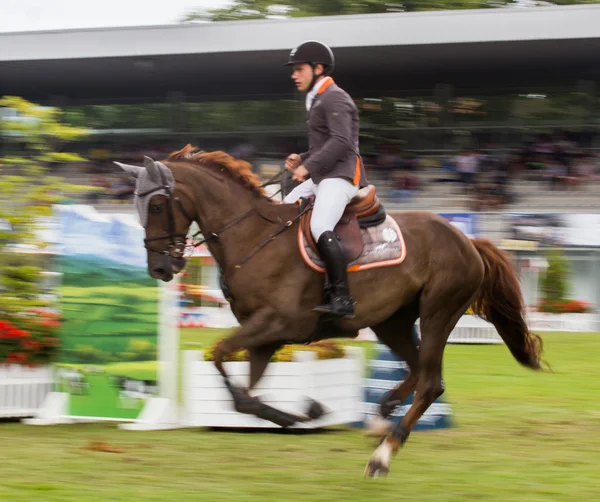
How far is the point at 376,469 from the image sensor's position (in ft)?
17.5

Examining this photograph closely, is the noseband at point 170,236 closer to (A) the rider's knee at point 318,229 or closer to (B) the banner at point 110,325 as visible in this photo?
(A) the rider's knee at point 318,229

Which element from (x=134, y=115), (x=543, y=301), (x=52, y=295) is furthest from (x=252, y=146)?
(x=52, y=295)

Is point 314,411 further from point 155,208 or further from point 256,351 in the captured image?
point 155,208

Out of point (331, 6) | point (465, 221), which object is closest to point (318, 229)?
point (465, 221)

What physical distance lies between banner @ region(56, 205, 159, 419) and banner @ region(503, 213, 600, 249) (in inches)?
508

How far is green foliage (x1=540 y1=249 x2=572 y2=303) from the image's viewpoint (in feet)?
61.4

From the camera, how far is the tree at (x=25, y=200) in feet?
24.9

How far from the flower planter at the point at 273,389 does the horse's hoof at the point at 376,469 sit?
1.54 m

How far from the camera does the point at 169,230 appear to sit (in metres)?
5.89

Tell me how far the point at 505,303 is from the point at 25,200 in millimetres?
4070

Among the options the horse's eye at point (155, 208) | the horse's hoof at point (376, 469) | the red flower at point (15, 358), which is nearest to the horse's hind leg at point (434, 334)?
the horse's hoof at point (376, 469)

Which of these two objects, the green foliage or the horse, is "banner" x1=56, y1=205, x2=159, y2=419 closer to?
the horse

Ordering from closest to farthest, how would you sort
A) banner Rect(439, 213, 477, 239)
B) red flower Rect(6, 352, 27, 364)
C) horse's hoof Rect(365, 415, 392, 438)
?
1. horse's hoof Rect(365, 415, 392, 438)
2. red flower Rect(6, 352, 27, 364)
3. banner Rect(439, 213, 477, 239)

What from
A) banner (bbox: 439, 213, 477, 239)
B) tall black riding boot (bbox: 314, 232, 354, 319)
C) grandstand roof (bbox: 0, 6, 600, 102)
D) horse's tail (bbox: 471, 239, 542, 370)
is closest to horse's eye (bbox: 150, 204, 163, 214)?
tall black riding boot (bbox: 314, 232, 354, 319)
